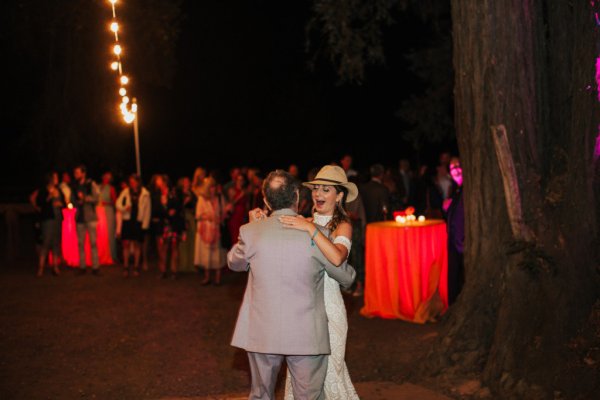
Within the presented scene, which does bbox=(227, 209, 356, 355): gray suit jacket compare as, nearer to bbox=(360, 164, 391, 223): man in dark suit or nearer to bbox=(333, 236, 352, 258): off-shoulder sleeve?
bbox=(333, 236, 352, 258): off-shoulder sleeve

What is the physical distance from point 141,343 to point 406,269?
3.45 meters

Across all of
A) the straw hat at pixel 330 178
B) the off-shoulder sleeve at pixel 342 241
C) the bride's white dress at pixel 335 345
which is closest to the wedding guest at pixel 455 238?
the straw hat at pixel 330 178

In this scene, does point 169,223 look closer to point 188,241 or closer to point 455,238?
point 188,241

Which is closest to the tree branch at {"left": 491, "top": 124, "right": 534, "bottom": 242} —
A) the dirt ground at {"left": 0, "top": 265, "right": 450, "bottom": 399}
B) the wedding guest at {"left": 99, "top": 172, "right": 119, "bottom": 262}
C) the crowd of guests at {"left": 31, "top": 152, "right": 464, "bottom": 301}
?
the dirt ground at {"left": 0, "top": 265, "right": 450, "bottom": 399}

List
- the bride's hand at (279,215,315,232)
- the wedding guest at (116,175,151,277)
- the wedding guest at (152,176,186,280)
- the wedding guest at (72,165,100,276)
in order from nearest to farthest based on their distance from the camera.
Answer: the bride's hand at (279,215,315,232)
the wedding guest at (152,176,186,280)
the wedding guest at (116,175,151,277)
the wedding guest at (72,165,100,276)

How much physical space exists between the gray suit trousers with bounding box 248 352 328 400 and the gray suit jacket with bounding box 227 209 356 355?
11cm

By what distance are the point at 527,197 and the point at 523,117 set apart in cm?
71

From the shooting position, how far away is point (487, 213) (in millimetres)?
8062

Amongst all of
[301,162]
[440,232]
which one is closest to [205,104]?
[301,162]

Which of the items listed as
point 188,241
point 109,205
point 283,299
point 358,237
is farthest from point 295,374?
point 109,205

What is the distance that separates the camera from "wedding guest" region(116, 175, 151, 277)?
51.6 ft

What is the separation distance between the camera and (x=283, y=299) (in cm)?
515

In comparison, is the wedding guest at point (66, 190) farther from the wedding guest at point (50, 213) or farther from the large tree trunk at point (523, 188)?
the large tree trunk at point (523, 188)

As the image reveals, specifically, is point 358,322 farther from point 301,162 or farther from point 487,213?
point 301,162
